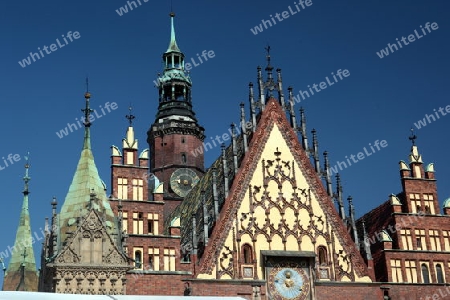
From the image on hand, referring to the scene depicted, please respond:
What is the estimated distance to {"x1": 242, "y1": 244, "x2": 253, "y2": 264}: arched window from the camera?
30692mm

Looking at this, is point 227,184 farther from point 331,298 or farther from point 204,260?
point 331,298

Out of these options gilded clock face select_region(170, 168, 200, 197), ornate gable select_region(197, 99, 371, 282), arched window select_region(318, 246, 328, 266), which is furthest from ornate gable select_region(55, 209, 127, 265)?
gilded clock face select_region(170, 168, 200, 197)

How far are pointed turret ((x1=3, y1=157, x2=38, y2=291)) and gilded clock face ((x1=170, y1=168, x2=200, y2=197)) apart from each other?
31.5ft

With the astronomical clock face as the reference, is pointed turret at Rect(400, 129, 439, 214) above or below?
above

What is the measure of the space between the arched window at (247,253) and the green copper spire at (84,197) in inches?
228

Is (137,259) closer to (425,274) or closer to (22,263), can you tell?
(425,274)

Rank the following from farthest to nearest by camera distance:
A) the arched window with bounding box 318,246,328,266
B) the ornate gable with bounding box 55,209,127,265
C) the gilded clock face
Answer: the gilded clock face
the arched window with bounding box 318,246,328,266
the ornate gable with bounding box 55,209,127,265

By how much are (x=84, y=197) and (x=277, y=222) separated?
27.7 feet

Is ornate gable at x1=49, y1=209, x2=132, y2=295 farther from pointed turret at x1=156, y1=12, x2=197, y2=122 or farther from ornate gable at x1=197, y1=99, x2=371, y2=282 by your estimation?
pointed turret at x1=156, y1=12, x2=197, y2=122

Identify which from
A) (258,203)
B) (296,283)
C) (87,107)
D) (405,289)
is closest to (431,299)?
(405,289)

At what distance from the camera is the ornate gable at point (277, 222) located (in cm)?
3055

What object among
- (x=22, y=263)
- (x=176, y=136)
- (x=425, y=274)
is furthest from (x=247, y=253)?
(x=176, y=136)

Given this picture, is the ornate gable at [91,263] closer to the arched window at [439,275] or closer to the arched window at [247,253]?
the arched window at [247,253]

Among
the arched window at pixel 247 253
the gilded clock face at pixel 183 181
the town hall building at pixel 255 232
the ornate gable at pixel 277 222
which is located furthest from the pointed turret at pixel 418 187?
the gilded clock face at pixel 183 181
